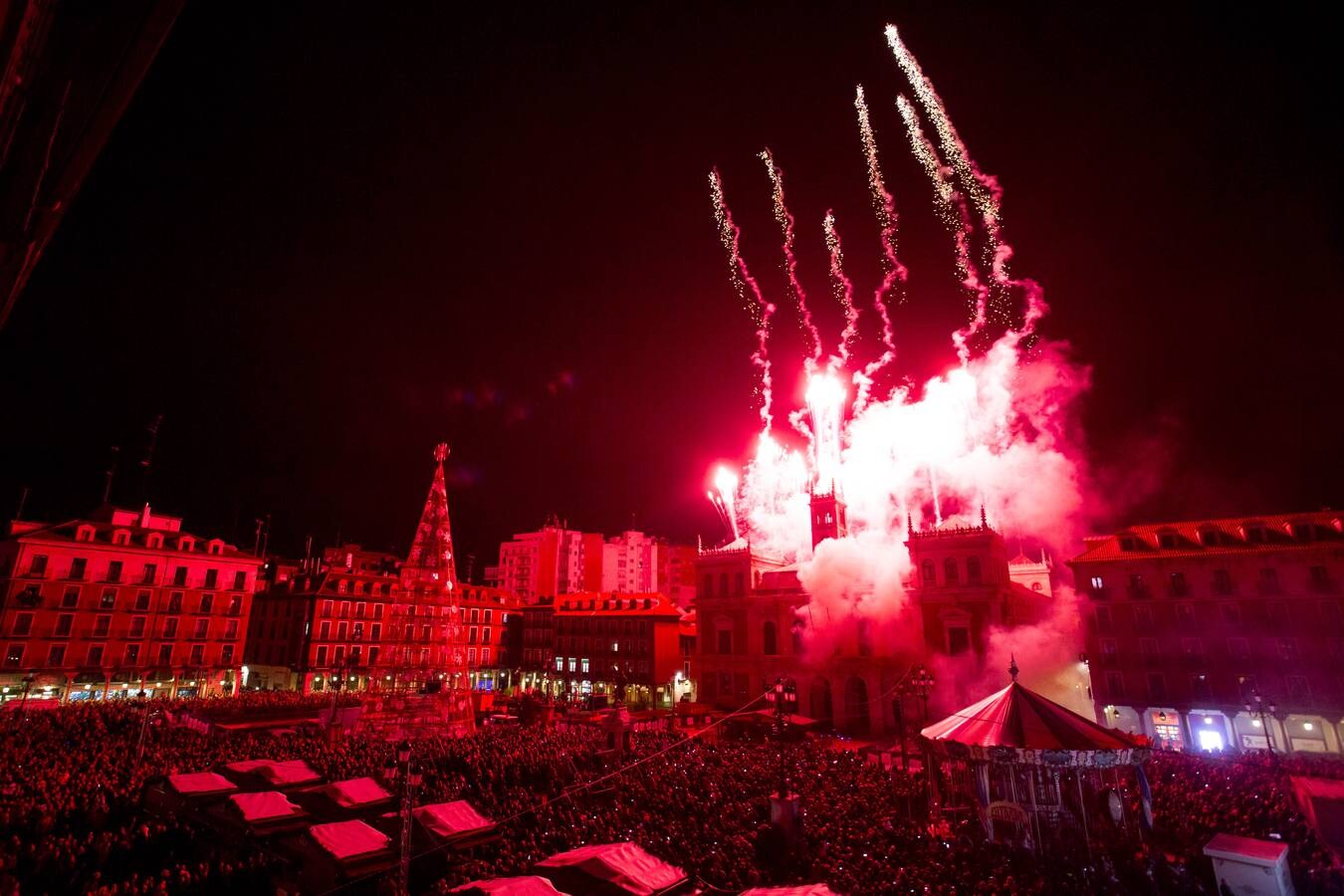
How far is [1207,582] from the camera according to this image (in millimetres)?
37312

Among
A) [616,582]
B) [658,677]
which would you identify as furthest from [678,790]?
[616,582]

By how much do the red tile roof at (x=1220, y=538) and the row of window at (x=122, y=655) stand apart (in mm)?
64342

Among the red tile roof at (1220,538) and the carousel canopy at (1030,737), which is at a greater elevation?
the red tile roof at (1220,538)

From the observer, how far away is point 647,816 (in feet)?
54.5

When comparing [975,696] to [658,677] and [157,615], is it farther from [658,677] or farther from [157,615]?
[157,615]

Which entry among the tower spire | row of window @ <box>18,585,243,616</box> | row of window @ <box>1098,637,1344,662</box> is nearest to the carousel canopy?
the tower spire

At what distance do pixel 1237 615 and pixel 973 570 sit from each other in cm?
1400

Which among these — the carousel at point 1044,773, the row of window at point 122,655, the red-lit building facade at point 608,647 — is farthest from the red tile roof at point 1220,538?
the row of window at point 122,655

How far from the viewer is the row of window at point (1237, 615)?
33469 millimetres

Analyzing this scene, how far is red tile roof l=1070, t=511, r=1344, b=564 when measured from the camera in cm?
3534

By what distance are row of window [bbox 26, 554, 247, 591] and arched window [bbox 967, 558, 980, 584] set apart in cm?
5707

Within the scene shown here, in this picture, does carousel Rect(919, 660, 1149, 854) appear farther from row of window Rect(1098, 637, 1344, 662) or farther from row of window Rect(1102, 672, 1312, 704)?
row of window Rect(1098, 637, 1344, 662)

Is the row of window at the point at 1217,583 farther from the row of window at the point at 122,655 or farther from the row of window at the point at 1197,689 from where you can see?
the row of window at the point at 122,655

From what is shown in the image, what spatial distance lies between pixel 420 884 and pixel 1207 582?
4509 centimetres
